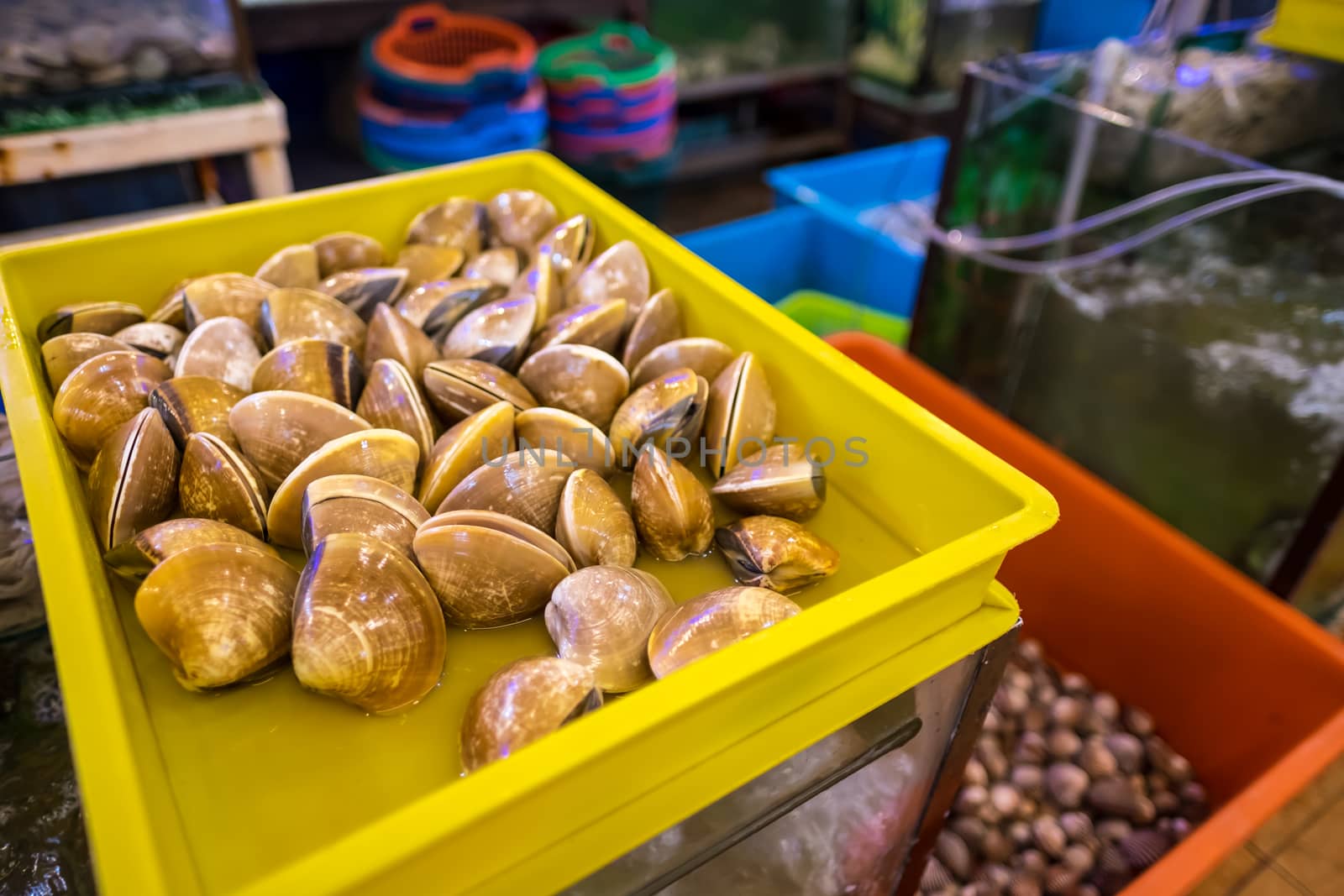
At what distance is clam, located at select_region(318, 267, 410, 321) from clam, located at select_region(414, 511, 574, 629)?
1.17 ft

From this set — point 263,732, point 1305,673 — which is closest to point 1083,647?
point 1305,673

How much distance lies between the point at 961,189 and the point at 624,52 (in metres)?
1.20

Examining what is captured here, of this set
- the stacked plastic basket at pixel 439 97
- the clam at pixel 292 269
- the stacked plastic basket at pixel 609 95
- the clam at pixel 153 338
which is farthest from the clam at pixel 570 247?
the stacked plastic basket at pixel 609 95

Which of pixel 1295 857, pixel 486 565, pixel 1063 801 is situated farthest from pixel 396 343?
pixel 1295 857

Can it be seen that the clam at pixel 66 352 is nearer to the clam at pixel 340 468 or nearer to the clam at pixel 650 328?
the clam at pixel 340 468

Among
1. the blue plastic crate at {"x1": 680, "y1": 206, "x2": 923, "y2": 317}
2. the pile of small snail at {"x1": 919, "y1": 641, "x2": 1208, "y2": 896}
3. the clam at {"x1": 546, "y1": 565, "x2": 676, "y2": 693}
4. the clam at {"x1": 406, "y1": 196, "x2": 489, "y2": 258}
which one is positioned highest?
the clam at {"x1": 406, "y1": 196, "x2": 489, "y2": 258}

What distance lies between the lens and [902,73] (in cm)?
293

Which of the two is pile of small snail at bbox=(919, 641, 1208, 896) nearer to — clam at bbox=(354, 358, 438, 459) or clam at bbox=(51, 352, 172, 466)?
clam at bbox=(354, 358, 438, 459)

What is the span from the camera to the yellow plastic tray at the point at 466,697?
375 mm

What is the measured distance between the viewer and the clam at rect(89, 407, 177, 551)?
0.59 metres

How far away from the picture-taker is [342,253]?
0.90 m

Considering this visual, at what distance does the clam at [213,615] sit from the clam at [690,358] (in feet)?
1.20

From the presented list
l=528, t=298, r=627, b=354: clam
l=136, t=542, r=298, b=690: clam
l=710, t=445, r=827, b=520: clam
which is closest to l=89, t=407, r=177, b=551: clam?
Answer: l=136, t=542, r=298, b=690: clam

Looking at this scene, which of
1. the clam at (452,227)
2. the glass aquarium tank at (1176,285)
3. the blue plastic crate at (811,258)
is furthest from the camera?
the blue plastic crate at (811,258)
